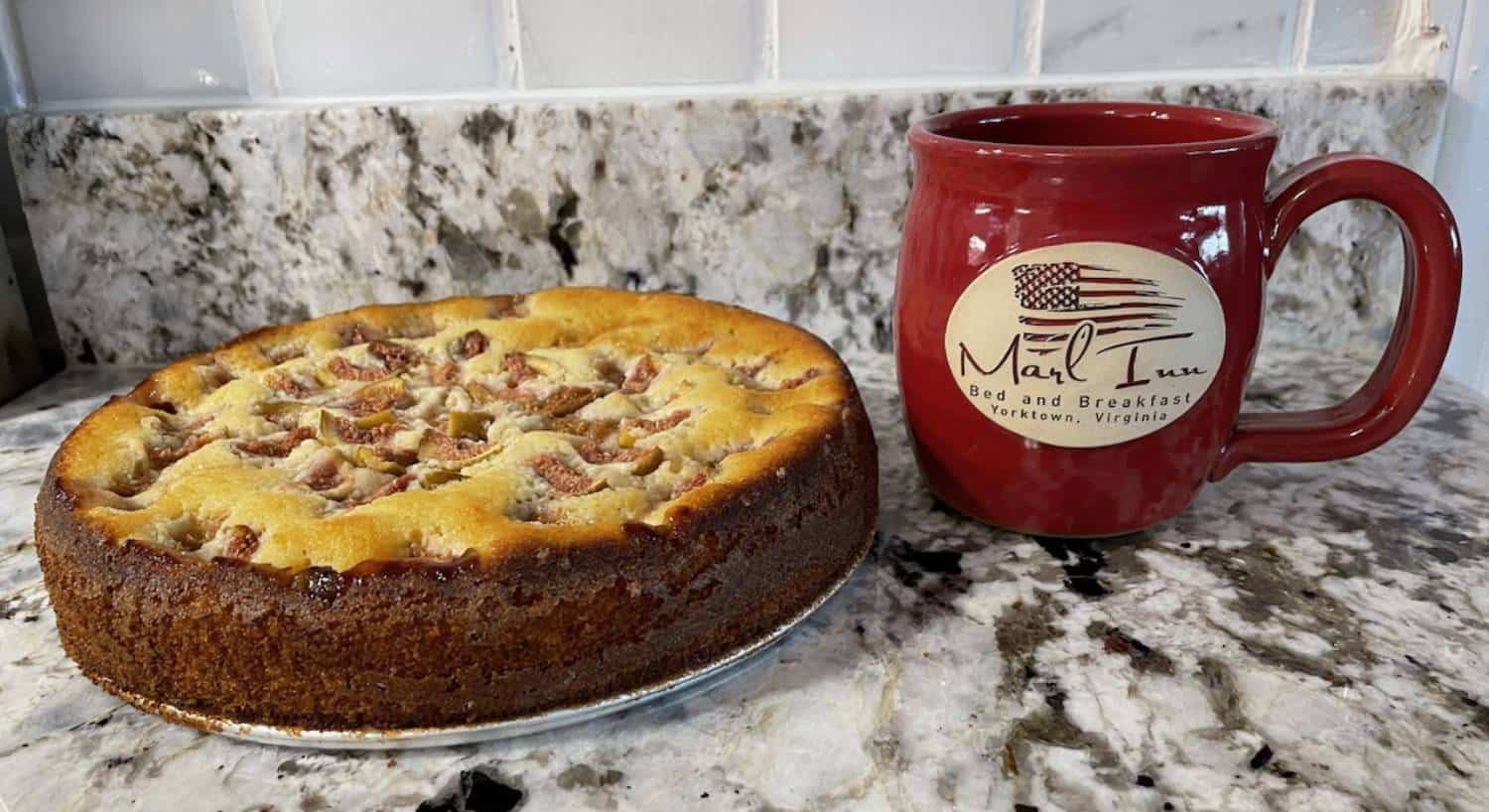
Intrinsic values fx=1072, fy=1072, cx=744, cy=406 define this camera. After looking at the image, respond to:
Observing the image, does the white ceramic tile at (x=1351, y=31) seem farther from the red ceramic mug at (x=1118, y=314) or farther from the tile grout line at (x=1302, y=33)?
the red ceramic mug at (x=1118, y=314)

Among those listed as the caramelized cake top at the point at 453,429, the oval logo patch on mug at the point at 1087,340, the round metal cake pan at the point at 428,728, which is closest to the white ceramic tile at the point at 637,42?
the caramelized cake top at the point at 453,429

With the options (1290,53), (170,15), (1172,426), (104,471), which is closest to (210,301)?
(170,15)

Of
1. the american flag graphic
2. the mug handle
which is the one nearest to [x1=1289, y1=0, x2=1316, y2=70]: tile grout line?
the mug handle

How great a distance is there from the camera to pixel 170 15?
846 millimetres

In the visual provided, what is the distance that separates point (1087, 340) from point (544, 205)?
0.49 m

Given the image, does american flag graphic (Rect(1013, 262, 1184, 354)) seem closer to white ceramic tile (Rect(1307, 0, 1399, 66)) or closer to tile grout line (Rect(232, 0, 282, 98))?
white ceramic tile (Rect(1307, 0, 1399, 66))

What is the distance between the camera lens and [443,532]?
0.49 metres

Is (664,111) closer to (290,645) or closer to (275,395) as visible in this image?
(275,395)

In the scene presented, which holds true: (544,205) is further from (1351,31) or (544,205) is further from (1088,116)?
(1351,31)

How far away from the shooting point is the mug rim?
530mm

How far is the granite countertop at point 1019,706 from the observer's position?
45cm

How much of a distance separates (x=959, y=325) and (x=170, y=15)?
0.68 meters

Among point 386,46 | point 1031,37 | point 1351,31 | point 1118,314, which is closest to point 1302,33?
point 1351,31

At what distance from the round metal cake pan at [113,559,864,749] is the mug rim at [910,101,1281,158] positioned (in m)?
0.29
